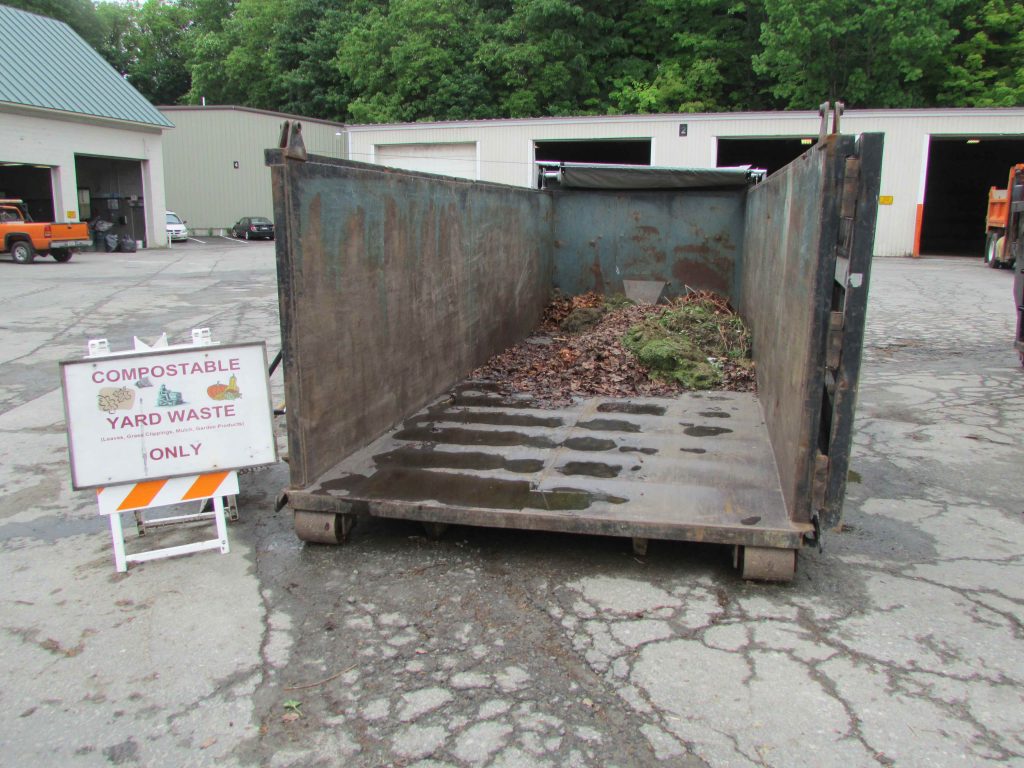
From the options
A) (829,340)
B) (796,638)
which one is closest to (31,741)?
(796,638)

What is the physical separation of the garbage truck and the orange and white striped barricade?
1.31 feet

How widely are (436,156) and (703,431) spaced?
27207 millimetres

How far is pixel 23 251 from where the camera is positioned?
77.4 feet

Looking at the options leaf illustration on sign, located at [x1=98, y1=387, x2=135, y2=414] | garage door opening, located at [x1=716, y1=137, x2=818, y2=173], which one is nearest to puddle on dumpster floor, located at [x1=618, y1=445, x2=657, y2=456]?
leaf illustration on sign, located at [x1=98, y1=387, x2=135, y2=414]

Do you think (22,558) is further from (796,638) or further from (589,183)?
(589,183)

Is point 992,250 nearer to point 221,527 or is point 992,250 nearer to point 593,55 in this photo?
point 593,55

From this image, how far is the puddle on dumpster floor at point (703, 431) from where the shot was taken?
214 inches

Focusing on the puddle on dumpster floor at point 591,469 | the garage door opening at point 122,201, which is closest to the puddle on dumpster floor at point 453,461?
the puddle on dumpster floor at point 591,469

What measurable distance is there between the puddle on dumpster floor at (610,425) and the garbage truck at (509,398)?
22mm

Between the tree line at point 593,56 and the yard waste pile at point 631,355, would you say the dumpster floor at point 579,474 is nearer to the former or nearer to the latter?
the yard waste pile at point 631,355

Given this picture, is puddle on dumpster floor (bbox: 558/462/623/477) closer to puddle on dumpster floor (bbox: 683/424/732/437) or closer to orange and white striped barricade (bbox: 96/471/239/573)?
puddle on dumpster floor (bbox: 683/424/732/437)

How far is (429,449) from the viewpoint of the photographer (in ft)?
16.6

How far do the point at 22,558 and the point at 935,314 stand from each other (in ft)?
43.4

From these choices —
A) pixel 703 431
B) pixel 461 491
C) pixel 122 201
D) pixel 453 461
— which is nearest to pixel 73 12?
pixel 122 201
